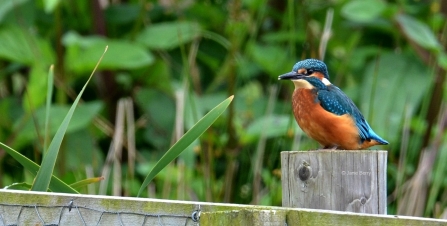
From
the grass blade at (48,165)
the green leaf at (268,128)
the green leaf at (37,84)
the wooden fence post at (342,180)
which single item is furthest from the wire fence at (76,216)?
the green leaf at (37,84)

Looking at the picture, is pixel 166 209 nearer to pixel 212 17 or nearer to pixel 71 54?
pixel 71 54

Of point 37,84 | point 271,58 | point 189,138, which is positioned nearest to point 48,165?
point 189,138

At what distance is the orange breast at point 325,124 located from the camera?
2334 millimetres

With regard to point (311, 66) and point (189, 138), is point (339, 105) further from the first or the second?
point (189, 138)

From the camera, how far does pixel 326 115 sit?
7.70 feet

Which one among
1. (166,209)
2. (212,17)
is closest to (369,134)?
(166,209)

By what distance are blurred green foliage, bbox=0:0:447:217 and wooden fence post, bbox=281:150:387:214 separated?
143 centimetres

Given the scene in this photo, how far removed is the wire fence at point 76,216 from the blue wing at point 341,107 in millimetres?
852

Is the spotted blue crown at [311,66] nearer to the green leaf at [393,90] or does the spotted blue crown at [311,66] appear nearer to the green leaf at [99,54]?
the green leaf at [393,90]

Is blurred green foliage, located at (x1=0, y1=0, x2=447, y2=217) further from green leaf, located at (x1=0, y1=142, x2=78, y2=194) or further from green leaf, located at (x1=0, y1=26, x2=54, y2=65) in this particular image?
green leaf, located at (x1=0, y1=142, x2=78, y2=194)

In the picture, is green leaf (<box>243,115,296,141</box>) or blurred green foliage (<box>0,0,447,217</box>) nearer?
green leaf (<box>243,115,296,141</box>)

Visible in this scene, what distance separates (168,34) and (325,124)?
1921mm

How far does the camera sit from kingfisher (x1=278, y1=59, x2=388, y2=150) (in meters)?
2.34

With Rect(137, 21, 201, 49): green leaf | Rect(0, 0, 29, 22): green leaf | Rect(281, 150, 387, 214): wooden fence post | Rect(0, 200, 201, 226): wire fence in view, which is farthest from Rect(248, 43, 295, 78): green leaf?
A: Rect(0, 200, 201, 226): wire fence
